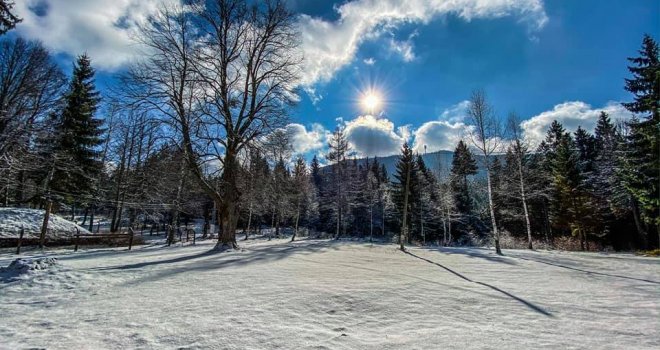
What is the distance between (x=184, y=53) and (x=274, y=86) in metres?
4.65

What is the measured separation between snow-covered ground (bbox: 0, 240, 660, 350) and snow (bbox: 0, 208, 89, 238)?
13.0 m

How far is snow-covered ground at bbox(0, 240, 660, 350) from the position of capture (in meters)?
3.86

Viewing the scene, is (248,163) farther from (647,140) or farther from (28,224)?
(647,140)

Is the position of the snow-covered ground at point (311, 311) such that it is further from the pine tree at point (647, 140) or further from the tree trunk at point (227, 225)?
the pine tree at point (647, 140)

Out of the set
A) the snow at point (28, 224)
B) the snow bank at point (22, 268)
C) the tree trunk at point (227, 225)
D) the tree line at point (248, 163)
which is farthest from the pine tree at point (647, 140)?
the snow at point (28, 224)

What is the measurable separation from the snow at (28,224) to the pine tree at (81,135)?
629 centimetres

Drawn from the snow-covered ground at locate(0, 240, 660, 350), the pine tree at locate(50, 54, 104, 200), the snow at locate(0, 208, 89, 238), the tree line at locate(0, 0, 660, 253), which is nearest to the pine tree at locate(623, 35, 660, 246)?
the tree line at locate(0, 0, 660, 253)

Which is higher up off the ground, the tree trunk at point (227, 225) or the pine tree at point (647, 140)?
the pine tree at point (647, 140)

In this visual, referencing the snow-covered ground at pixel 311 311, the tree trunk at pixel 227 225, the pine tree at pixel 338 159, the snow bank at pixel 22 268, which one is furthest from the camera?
the pine tree at pixel 338 159

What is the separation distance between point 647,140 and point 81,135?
41646 mm

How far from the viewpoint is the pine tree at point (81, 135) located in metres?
24.4

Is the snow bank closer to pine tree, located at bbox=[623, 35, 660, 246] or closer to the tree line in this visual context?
the tree line

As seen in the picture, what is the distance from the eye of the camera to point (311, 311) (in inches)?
199

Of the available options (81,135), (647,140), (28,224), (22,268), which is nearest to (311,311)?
(22,268)
